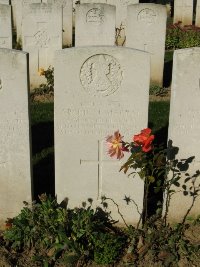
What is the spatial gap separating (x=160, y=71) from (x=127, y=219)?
5.54m

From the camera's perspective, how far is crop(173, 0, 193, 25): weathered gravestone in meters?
16.7

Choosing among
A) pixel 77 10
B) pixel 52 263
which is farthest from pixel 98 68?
pixel 77 10

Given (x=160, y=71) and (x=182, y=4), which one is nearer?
(x=160, y=71)

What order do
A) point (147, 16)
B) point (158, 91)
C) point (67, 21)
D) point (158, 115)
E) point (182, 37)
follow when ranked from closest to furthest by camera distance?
1. point (158, 115)
2. point (147, 16)
3. point (158, 91)
4. point (67, 21)
5. point (182, 37)

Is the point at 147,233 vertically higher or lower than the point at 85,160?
lower

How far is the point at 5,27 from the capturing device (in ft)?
29.8

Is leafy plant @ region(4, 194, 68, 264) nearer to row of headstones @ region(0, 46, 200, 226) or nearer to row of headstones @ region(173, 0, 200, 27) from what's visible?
row of headstones @ region(0, 46, 200, 226)

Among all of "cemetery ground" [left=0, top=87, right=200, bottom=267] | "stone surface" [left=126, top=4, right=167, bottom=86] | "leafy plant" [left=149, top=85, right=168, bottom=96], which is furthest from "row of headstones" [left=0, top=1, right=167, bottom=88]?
"cemetery ground" [left=0, top=87, right=200, bottom=267]

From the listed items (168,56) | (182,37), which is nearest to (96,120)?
(168,56)

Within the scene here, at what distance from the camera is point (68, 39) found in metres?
13.3

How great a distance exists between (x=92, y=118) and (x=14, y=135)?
0.78 meters

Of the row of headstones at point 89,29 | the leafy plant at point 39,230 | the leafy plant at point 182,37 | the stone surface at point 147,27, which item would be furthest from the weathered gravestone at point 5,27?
the leafy plant at point 182,37

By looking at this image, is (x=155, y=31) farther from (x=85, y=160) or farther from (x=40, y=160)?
(x=85, y=160)

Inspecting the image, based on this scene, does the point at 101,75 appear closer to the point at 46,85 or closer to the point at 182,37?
the point at 46,85
